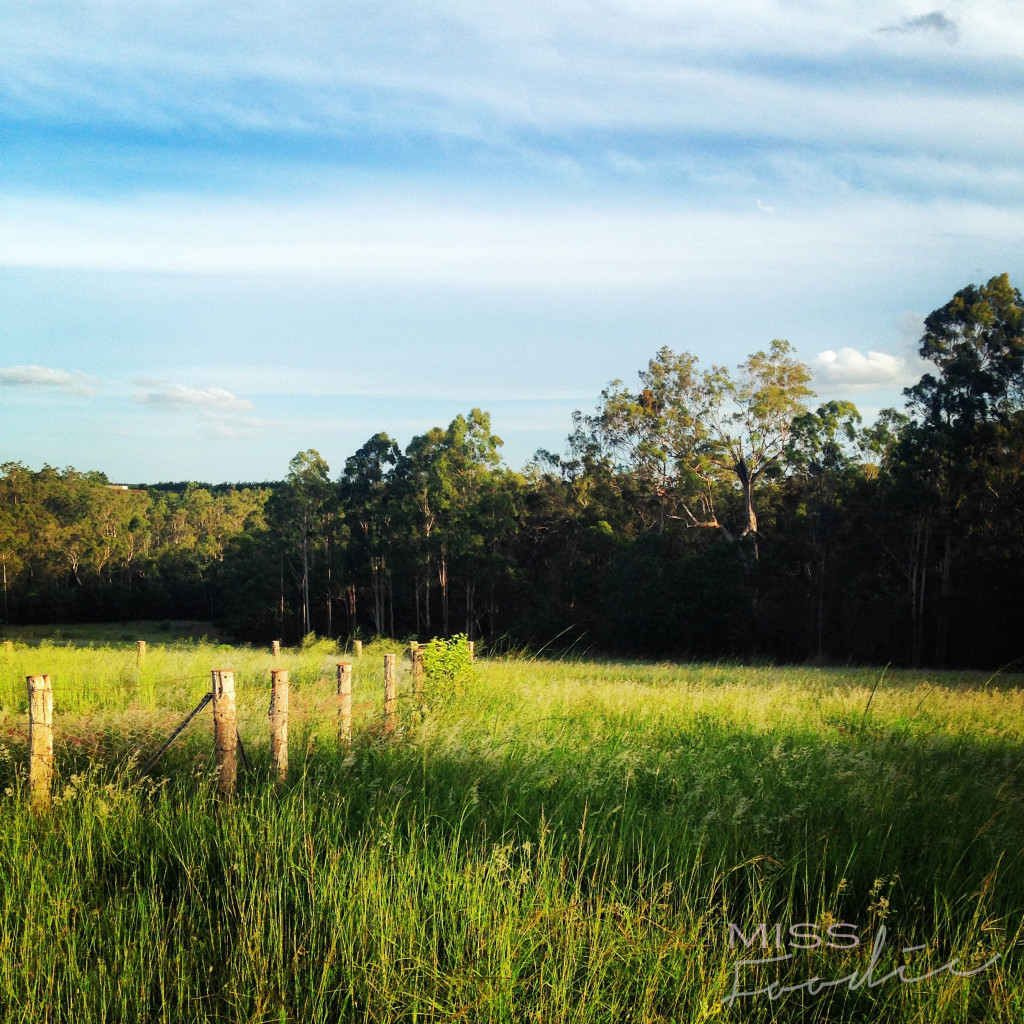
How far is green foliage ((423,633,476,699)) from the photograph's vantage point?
412 inches

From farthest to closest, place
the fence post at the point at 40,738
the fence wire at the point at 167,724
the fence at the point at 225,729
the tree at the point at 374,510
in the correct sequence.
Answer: the tree at the point at 374,510 → the fence wire at the point at 167,724 → the fence at the point at 225,729 → the fence post at the point at 40,738

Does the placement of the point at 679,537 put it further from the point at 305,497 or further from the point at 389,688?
the point at 389,688

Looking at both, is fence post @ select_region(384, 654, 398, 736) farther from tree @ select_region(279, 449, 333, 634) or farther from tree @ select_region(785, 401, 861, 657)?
tree @ select_region(279, 449, 333, 634)

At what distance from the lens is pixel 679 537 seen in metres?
43.1

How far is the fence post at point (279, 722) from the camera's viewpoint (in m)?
6.67

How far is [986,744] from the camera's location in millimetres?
8594

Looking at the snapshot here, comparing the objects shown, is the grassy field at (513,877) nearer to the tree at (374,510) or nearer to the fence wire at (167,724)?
the fence wire at (167,724)

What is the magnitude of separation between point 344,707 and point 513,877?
3742 millimetres

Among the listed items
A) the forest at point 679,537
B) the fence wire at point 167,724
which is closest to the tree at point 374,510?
the forest at point 679,537

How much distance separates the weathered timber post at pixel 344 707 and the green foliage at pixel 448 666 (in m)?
2.48

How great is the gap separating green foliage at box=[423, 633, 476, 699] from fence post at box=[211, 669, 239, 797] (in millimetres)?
3943

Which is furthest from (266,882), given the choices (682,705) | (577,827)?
(682,705)

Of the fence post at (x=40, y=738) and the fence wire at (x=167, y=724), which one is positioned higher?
the fence post at (x=40, y=738)

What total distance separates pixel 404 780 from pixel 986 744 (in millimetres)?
5955
